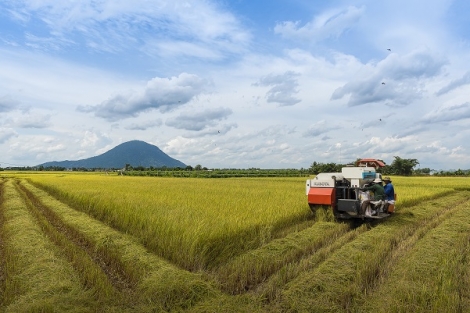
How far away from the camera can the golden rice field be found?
154 inches

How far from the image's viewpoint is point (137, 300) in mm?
4078

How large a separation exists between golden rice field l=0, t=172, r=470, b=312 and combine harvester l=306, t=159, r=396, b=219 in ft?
1.39

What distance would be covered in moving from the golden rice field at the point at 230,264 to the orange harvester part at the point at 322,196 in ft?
2.11

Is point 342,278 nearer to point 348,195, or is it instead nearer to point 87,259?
point 87,259

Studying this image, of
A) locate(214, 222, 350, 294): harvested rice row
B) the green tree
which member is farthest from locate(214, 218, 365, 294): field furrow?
the green tree

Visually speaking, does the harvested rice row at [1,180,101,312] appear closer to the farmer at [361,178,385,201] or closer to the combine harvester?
the combine harvester

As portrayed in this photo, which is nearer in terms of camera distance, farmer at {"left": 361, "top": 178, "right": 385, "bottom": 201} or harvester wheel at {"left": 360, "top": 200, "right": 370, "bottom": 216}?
harvester wheel at {"left": 360, "top": 200, "right": 370, "bottom": 216}

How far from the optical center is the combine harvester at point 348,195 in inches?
334

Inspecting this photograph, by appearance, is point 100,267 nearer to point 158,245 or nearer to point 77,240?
point 158,245

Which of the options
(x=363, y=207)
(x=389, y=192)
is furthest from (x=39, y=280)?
(x=389, y=192)

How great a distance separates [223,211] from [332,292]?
13.4 feet

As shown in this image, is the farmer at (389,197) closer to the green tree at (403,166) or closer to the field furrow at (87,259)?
the field furrow at (87,259)

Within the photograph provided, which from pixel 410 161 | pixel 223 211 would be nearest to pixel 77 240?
pixel 223 211

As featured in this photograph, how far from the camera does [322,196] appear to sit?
8.88 m
